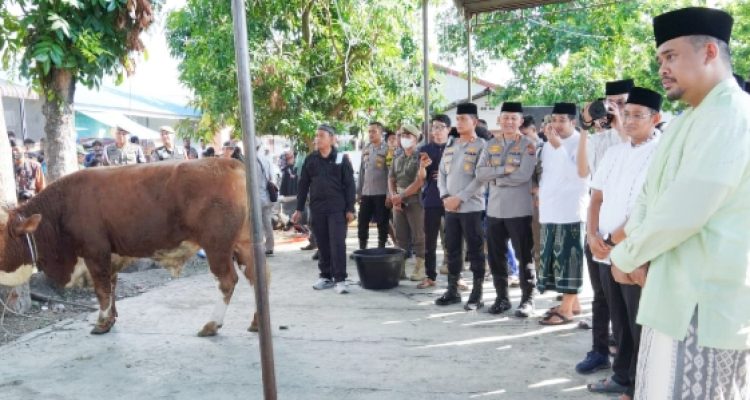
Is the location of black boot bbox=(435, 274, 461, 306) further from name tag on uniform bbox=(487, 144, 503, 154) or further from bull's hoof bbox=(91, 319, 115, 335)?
bull's hoof bbox=(91, 319, 115, 335)

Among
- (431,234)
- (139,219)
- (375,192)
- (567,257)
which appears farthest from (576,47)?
(139,219)

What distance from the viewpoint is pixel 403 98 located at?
33.7ft

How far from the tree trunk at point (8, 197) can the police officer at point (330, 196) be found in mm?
2821

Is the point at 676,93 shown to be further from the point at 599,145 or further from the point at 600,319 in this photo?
the point at 600,319

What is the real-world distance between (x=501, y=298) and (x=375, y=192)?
112 inches

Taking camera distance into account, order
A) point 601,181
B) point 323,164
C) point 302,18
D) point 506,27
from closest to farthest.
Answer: point 601,181, point 323,164, point 302,18, point 506,27

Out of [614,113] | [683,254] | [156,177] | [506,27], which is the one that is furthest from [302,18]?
[506,27]

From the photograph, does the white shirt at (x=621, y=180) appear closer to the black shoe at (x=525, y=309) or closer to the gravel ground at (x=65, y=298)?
the black shoe at (x=525, y=309)

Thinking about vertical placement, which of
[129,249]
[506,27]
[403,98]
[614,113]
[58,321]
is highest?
[506,27]

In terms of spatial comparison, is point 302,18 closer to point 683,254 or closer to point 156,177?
point 156,177

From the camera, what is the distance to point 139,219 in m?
5.39

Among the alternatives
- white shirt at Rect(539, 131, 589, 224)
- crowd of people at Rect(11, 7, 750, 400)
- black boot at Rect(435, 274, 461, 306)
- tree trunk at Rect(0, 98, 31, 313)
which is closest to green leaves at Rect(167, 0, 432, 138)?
crowd of people at Rect(11, 7, 750, 400)

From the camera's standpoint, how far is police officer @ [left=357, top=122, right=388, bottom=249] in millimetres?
8109

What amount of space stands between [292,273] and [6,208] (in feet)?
11.6
